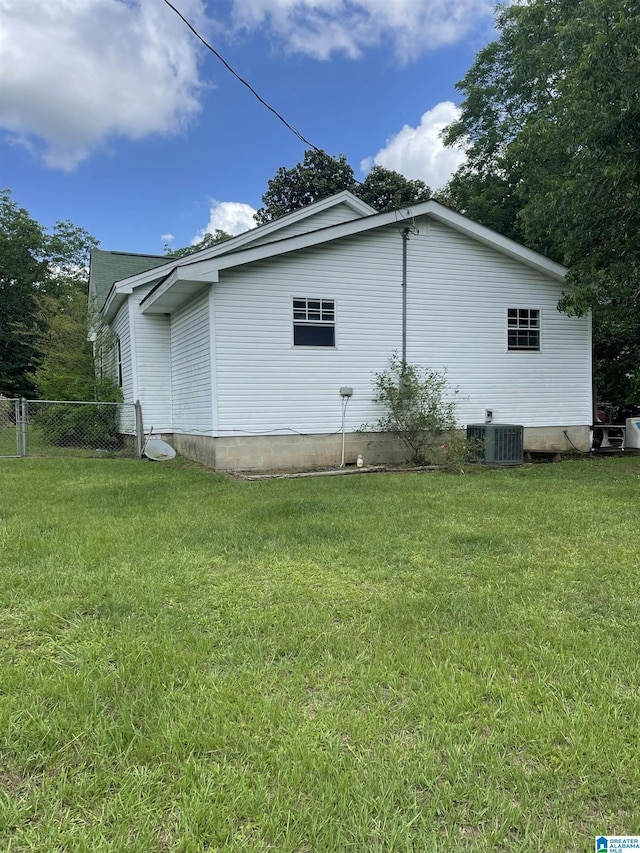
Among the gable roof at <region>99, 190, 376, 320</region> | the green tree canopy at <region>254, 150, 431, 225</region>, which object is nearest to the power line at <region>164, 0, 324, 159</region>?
the gable roof at <region>99, 190, 376, 320</region>

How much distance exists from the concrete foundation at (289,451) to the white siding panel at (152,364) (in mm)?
1474

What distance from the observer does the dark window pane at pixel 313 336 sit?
9.55 m

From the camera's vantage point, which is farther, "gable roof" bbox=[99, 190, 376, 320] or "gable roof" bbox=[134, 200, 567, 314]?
"gable roof" bbox=[99, 190, 376, 320]

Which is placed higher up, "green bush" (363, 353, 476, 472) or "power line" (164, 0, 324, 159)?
"power line" (164, 0, 324, 159)

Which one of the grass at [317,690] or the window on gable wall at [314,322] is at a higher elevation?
the window on gable wall at [314,322]

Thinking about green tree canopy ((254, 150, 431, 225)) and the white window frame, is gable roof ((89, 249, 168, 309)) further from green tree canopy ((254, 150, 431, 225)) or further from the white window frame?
green tree canopy ((254, 150, 431, 225))

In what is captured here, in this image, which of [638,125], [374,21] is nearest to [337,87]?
[374,21]

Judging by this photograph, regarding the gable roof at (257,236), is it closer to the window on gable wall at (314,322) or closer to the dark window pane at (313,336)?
the window on gable wall at (314,322)

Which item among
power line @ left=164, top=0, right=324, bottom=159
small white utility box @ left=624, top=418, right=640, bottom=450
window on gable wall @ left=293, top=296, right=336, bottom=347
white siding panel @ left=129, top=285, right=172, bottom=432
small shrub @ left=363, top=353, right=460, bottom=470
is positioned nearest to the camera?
power line @ left=164, top=0, right=324, bottom=159

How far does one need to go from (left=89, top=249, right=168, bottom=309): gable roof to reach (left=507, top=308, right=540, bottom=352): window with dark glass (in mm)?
10524

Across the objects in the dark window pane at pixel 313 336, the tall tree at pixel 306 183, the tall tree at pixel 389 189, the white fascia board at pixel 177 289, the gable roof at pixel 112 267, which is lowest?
the dark window pane at pixel 313 336

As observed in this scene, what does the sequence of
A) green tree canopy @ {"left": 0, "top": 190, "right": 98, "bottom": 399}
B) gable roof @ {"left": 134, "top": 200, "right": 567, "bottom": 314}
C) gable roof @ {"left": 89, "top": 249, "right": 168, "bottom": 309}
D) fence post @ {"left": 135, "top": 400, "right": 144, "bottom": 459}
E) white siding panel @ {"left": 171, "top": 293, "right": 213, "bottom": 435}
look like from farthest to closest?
1. green tree canopy @ {"left": 0, "top": 190, "right": 98, "bottom": 399}
2. gable roof @ {"left": 89, "top": 249, "right": 168, "bottom": 309}
3. fence post @ {"left": 135, "top": 400, "right": 144, "bottom": 459}
4. white siding panel @ {"left": 171, "top": 293, "right": 213, "bottom": 435}
5. gable roof @ {"left": 134, "top": 200, "right": 567, "bottom": 314}

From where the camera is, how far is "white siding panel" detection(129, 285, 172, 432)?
1176cm

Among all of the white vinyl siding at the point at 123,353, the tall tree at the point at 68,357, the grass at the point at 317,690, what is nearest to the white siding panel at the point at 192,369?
the white vinyl siding at the point at 123,353
